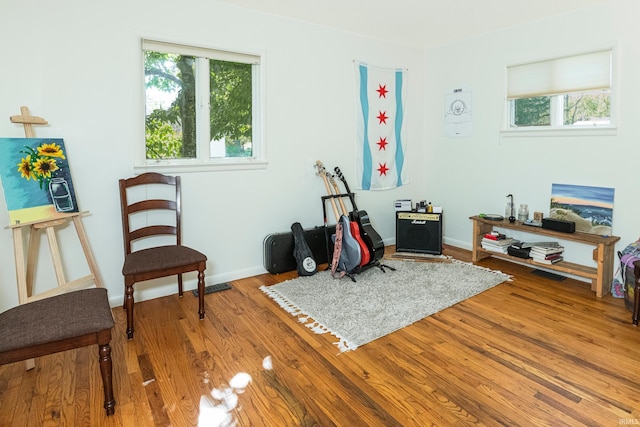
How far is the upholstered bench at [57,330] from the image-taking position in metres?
1.62

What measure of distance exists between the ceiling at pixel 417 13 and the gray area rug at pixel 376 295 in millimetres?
2319

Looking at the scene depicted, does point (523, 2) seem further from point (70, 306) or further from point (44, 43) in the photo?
point (70, 306)

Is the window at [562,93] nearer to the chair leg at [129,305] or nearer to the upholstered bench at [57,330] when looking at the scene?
the chair leg at [129,305]

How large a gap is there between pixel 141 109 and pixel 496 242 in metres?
3.36

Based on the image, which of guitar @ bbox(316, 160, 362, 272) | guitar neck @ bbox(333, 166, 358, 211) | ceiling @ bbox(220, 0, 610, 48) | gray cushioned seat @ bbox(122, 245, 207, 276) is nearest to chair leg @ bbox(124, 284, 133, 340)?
gray cushioned seat @ bbox(122, 245, 207, 276)

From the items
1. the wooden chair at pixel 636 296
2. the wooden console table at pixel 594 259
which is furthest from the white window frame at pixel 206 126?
the wooden chair at pixel 636 296

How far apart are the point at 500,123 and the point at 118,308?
154 inches

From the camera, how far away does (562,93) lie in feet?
11.7

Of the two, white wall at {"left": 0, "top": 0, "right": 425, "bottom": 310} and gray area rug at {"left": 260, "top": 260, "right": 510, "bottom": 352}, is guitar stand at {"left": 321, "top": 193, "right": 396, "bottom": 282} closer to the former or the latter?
gray area rug at {"left": 260, "top": 260, "right": 510, "bottom": 352}

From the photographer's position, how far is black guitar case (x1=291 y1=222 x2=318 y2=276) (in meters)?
3.58

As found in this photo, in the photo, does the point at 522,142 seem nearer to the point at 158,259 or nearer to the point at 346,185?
the point at 346,185

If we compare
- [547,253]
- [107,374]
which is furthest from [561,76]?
[107,374]

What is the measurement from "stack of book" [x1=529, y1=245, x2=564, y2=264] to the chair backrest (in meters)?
3.08

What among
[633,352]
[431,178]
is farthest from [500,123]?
[633,352]
